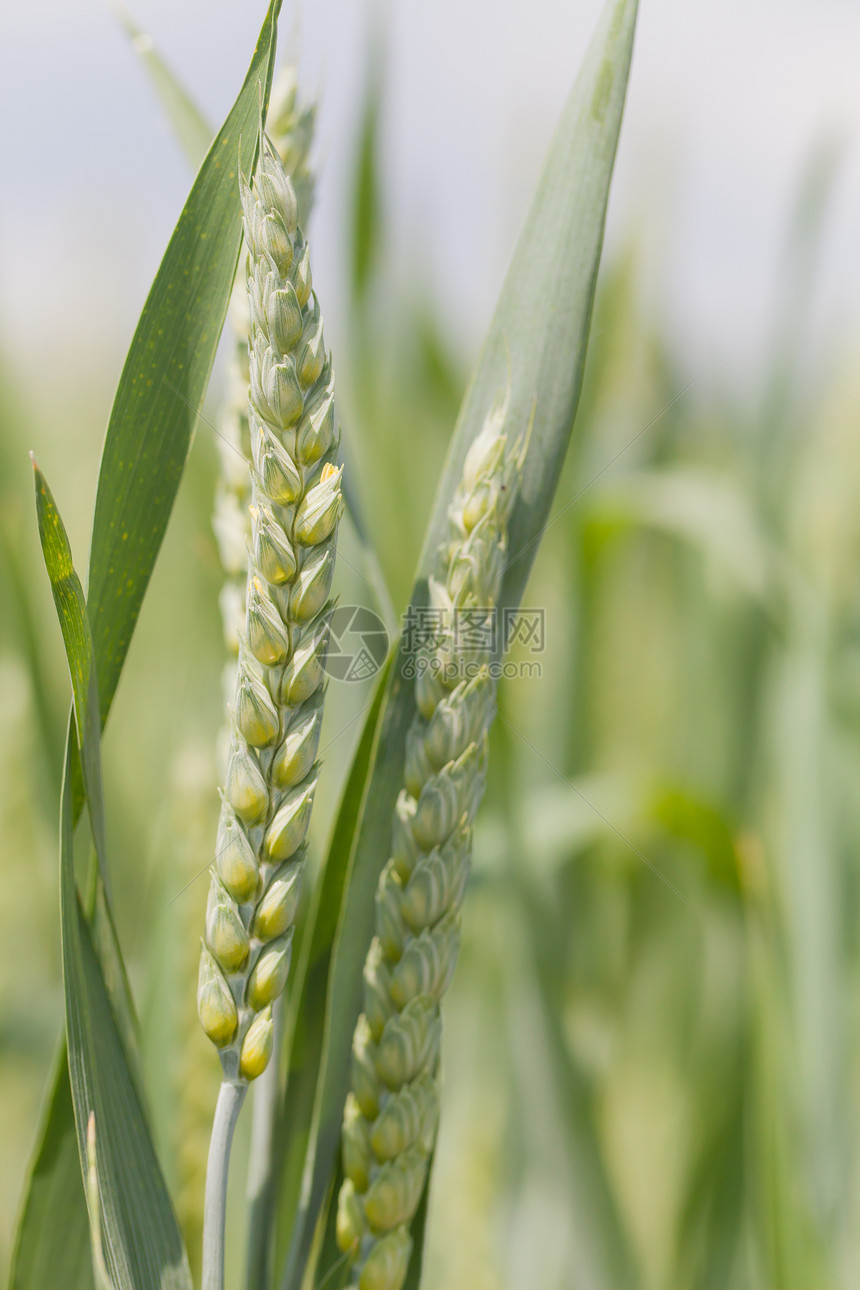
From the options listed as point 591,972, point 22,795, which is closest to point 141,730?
point 22,795

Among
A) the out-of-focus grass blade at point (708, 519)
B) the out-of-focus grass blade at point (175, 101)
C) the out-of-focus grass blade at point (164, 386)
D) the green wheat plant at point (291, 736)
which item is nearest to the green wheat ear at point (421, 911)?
the green wheat plant at point (291, 736)

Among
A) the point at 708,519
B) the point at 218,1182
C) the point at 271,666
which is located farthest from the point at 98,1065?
the point at 708,519

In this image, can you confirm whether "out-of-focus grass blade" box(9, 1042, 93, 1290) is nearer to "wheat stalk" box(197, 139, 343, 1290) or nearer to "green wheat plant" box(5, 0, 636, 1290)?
"green wheat plant" box(5, 0, 636, 1290)

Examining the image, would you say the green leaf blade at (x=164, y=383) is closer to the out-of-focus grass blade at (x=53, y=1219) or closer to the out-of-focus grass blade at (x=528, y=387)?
the out-of-focus grass blade at (x=528, y=387)

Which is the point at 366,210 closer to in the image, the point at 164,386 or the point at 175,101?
the point at 175,101

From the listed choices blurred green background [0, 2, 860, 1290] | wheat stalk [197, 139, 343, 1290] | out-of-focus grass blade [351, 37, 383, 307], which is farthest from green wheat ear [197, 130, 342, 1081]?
out-of-focus grass blade [351, 37, 383, 307]
